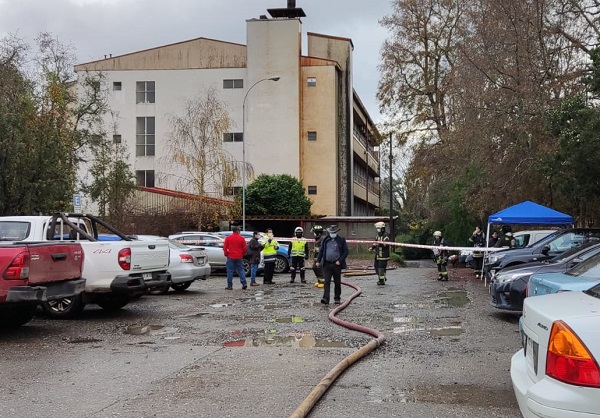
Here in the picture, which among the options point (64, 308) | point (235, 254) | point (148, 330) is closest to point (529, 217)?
point (235, 254)

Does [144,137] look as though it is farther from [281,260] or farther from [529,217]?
[529,217]

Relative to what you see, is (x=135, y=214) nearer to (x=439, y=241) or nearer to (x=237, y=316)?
(x=439, y=241)

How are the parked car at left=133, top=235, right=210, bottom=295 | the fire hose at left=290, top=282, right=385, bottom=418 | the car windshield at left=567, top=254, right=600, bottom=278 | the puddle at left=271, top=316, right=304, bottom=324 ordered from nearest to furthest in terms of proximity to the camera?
the fire hose at left=290, top=282, right=385, bottom=418, the car windshield at left=567, top=254, right=600, bottom=278, the puddle at left=271, top=316, right=304, bottom=324, the parked car at left=133, top=235, right=210, bottom=295

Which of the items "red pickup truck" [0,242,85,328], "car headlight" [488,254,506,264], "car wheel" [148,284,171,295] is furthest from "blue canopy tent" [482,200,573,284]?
"red pickup truck" [0,242,85,328]

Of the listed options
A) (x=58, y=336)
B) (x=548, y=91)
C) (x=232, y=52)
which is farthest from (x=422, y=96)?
(x=58, y=336)

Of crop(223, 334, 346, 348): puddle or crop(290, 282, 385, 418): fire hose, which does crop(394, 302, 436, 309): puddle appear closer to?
crop(290, 282, 385, 418): fire hose

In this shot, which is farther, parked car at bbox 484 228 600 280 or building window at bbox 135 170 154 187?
building window at bbox 135 170 154 187

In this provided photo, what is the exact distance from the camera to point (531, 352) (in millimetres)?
4402

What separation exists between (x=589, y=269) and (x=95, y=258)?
7795 mm

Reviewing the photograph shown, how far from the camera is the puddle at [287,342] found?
9.12 m

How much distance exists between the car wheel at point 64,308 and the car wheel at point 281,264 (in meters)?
13.4

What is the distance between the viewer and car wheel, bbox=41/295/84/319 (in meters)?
11.9

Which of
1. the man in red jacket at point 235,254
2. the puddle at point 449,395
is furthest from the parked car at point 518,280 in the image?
the man in red jacket at point 235,254

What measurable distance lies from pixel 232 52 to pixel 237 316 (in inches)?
1646
